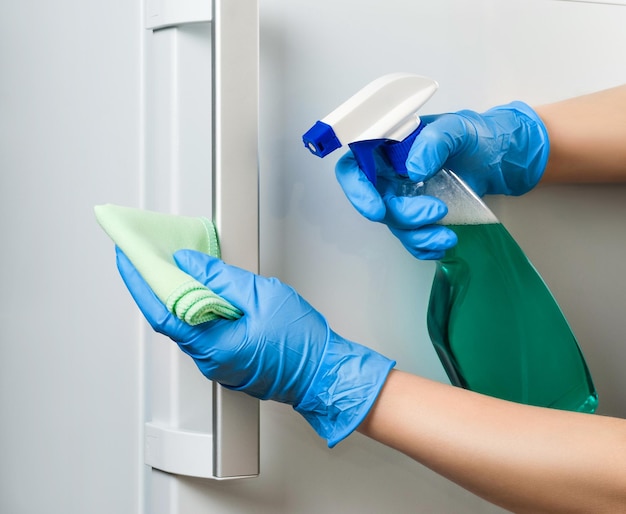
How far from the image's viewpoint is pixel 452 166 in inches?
37.8

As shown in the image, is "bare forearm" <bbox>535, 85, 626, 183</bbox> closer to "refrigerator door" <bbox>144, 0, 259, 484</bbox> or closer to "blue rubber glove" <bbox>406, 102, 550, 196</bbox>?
"blue rubber glove" <bbox>406, 102, 550, 196</bbox>

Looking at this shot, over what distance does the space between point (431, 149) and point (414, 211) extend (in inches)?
2.9

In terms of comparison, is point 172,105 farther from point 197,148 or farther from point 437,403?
point 437,403

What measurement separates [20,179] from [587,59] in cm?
82

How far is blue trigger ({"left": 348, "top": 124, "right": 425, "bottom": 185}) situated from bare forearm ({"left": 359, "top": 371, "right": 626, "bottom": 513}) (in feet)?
0.80

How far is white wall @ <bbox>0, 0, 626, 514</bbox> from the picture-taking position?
89 cm

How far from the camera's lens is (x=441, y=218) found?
0.87 m

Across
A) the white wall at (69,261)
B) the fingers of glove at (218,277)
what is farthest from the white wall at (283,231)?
the fingers of glove at (218,277)

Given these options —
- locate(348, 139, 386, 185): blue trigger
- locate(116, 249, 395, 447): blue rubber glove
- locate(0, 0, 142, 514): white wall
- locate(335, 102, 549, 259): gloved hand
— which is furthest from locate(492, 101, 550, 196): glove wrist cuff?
locate(0, 0, 142, 514): white wall

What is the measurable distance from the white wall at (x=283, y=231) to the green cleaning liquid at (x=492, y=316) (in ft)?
0.16

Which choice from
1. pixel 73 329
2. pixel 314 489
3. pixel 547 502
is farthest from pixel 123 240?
pixel 547 502

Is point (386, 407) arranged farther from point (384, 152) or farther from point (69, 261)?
point (69, 261)

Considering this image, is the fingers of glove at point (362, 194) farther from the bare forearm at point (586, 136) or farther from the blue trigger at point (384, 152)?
the bare forearm at point (586, 136)

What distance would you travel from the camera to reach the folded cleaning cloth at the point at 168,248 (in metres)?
0.71
